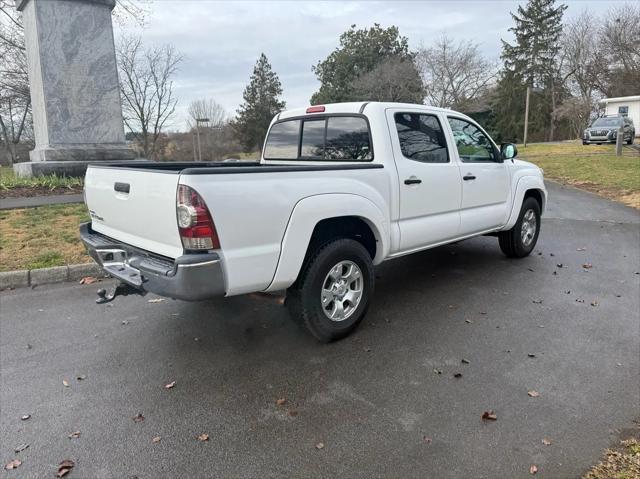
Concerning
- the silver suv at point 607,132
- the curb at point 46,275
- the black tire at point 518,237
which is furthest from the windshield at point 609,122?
the curb at point 46,275

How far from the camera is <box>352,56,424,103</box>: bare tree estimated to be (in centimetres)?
3731

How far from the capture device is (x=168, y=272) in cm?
300

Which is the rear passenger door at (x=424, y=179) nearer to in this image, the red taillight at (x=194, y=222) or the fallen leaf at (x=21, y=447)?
the red taillight at (x=194, y=222)

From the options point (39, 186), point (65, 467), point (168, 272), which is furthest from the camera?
point (39, 186)

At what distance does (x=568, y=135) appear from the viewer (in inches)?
1864

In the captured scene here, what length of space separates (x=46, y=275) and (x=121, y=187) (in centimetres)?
279

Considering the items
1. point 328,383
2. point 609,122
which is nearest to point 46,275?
point 328,383

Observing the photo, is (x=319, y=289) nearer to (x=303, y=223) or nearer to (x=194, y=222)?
(x=303, y=223)

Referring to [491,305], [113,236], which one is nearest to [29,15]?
[113,236]

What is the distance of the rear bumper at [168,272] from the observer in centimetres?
288

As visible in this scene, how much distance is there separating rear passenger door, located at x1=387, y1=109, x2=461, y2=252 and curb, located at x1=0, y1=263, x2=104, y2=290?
3857 millimetres

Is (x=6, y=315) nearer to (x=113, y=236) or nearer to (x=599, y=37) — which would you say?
(x=113, y=236)

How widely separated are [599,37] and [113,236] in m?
51.9

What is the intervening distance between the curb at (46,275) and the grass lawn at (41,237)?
18cm
